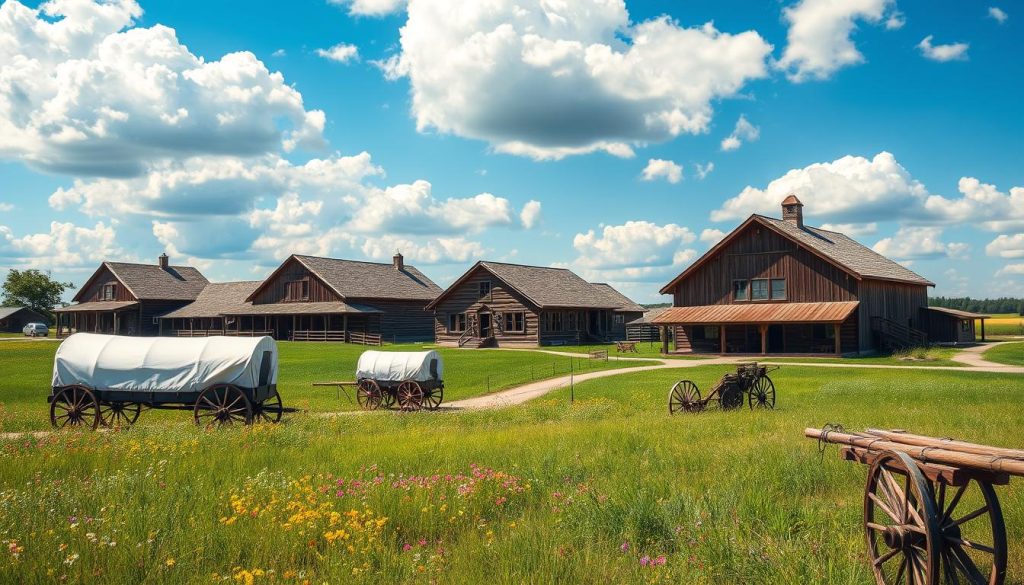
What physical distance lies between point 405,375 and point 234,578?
17075 millimetres

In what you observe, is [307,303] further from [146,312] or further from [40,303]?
[40,303]

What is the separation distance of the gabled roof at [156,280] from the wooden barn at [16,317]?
21.4 meters

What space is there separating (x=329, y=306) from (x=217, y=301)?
20683 millimetres

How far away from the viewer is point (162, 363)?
18.6 m

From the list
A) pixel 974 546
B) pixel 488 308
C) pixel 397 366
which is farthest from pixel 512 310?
pixel 974 546

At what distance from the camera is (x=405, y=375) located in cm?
2330

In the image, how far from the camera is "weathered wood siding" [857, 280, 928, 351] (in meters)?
40.8

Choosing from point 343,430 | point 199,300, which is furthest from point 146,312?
point 343,430

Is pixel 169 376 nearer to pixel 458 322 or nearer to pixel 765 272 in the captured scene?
pixel 765 272

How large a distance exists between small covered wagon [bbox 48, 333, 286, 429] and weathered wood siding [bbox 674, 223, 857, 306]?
1255 inches

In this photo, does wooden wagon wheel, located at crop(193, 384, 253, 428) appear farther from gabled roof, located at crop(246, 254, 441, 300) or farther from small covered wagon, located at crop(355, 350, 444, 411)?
gabled roof, located at crop(246, 254, 441, 300)

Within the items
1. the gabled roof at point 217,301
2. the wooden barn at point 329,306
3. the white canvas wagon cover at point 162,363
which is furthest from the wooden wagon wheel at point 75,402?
the gabled roof at point 217,301

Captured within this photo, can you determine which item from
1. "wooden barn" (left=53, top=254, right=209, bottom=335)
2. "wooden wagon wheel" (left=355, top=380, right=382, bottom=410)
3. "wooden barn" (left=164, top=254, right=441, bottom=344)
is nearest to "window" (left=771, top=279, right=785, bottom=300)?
"wooden wagon wheel" (left=355, top=380, right=382, bottom=410)

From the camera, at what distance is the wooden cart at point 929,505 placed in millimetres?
5316
